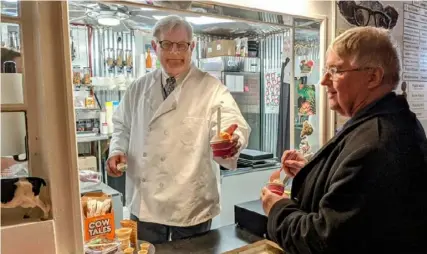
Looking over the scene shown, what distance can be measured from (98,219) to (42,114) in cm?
36

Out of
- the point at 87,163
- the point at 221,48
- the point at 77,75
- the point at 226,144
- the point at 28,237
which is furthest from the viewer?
the point at 77,75

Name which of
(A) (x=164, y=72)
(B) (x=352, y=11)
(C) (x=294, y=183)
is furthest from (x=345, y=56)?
(B) (x=352, y=11)

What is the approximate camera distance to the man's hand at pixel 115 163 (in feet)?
4.51

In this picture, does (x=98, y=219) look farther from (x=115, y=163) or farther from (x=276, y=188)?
(x=276, y=188)

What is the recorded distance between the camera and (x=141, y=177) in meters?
1.39

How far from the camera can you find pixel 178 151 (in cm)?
137

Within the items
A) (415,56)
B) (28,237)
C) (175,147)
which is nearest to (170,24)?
(175,147)

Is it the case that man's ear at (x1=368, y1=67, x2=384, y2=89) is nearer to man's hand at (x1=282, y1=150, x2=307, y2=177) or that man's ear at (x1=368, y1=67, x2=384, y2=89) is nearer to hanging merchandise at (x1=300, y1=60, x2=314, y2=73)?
man's hand at (x1=282, y1=150, x2=307, y2=177)

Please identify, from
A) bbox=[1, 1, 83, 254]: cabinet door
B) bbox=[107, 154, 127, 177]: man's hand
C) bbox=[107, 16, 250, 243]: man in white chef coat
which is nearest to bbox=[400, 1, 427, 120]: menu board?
bbox=[107, 16, 250, 243]: man in white chef coat

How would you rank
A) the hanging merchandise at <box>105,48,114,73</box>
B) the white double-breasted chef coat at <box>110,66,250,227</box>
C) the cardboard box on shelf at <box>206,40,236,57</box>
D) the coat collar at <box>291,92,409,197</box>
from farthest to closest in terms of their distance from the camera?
the hanging merchandise at <box>105,48,114,73</box> → the cardboard box on shelf at <box>206,40,236,57</box> → the white double-breasted chef coat at <box>110,66,250,227</box> → the coat collar at <box>291,92,409,197</box>

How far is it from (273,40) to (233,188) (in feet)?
2.68

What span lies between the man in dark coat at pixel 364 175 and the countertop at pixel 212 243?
0.32 meters

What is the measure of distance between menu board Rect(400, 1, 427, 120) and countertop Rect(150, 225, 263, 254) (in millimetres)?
1233

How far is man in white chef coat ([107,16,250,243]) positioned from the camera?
1351 mm
